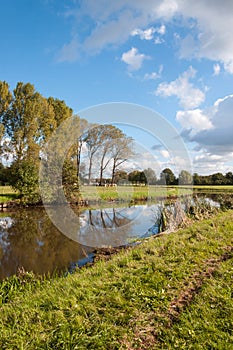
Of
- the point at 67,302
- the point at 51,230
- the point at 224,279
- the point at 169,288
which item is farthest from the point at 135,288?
the point at 51,230

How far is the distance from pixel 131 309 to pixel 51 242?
6.15m

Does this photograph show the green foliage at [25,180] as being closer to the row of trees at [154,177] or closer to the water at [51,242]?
the water at [51,242]

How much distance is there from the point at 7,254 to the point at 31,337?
514 cm

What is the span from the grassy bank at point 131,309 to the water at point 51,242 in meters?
1.72

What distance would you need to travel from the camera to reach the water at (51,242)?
6265 mm

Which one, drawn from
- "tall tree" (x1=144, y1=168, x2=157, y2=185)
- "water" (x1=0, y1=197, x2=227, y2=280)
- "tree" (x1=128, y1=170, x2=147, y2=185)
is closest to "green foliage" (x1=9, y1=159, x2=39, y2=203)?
"water" (x1=0, y1=197, x2=227, y2=280)

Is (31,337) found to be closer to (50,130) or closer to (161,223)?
(161,223)

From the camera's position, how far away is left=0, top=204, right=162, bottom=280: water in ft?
20.6

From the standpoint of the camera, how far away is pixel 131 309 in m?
2.95

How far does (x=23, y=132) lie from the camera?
925 inches

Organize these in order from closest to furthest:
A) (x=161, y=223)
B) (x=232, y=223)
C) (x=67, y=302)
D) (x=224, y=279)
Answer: (x=67, y=302), (x=224, y=279), (x=232, y=223), (x=161, y=223)

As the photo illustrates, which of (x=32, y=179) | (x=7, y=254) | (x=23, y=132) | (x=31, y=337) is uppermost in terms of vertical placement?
(x=23, y=132)

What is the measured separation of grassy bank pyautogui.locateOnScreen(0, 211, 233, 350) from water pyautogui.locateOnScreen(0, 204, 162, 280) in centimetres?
172

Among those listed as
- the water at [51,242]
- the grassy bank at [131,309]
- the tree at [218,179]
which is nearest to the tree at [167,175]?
the water at [51,242]
